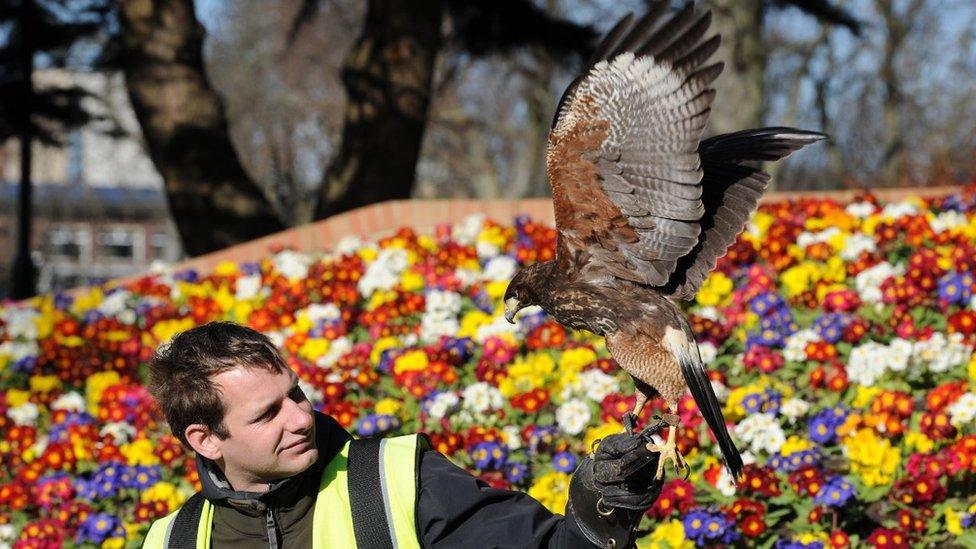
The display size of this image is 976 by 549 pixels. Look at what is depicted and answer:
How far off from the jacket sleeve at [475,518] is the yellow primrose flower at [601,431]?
5.09 ft

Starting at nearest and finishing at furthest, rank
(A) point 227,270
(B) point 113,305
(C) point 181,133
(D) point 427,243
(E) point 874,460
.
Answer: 1. (E) point 874,460
2. (B) point 113,305
3. (D) point 427,243
4. (A) point 227,270
5. (C) point 181,133

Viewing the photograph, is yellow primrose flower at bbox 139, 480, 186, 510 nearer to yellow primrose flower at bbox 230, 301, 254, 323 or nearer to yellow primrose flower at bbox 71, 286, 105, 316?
yellow primrose flower at bbox 230, 301, 254, 323

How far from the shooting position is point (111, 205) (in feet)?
135

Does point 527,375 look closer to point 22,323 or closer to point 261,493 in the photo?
point 261,493

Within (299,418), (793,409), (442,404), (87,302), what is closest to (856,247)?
(793,409)

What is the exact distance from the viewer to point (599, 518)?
7.73ft

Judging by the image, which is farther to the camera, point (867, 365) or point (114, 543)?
point (867, 365)

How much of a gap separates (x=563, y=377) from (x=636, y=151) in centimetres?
193

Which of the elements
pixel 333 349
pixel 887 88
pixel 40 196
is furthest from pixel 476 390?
pixel 40 196

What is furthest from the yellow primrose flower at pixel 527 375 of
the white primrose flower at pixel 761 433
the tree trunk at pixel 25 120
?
the tree trunk at pixel 25 120

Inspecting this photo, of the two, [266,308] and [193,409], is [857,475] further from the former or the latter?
[266,308]

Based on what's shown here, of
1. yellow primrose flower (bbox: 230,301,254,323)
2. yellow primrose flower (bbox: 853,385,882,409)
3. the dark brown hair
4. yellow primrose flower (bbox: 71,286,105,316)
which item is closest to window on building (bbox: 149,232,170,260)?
yellow primrose flower (bbox: 71,286,105,316)

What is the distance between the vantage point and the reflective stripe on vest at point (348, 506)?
243 centimetres

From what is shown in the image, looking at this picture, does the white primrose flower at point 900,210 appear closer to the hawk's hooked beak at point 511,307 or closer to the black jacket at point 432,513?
the hawk's hooked beak at point 511,307
